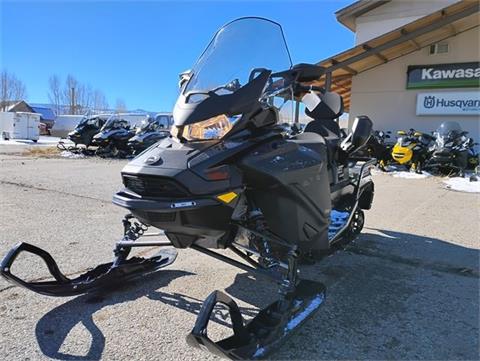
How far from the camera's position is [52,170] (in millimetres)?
10289

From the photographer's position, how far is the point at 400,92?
49.9 ft

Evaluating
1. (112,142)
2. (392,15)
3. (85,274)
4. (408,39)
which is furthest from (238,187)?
(392,15)

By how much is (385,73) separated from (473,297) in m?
13.8

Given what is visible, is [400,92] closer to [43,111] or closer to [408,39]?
[408,39]

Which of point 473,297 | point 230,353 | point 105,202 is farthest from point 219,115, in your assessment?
point 105,202

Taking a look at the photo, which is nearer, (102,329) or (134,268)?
(102,329)

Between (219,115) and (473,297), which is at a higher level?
(219,115)

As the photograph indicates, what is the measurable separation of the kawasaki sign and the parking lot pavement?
33.6 ft

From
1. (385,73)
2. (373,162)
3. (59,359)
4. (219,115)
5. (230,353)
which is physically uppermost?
(385,73)

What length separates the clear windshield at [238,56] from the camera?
107 inches

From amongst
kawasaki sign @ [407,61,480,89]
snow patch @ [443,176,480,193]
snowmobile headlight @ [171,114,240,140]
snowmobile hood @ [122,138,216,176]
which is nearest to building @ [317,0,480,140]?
kawasaki sign @ [407,61,480,89]

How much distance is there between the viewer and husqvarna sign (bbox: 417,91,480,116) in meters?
13.5

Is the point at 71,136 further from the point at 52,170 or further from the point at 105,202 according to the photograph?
the point at 105,202

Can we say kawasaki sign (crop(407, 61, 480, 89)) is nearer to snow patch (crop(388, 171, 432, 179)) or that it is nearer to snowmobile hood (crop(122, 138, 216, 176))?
snow patch (crop(388, 171, 432, 179))
